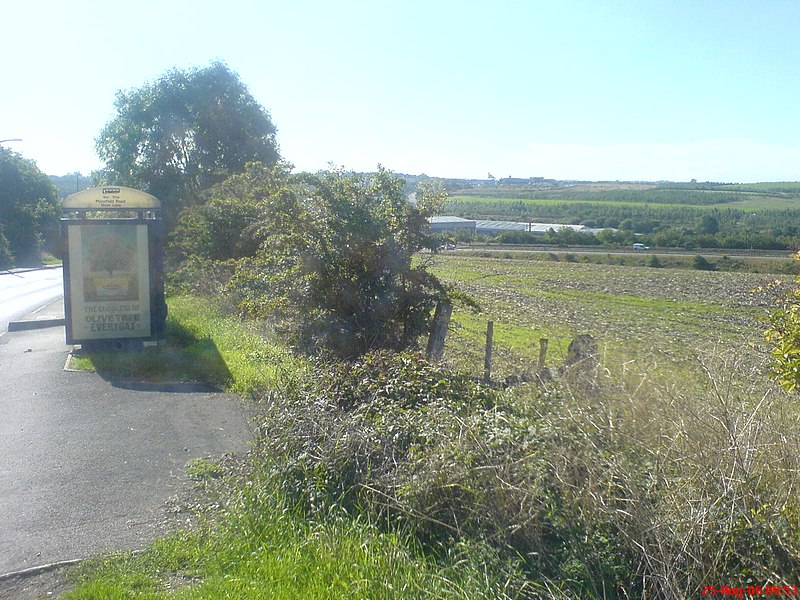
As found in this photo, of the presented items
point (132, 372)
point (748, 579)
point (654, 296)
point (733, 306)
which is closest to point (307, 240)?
point (132, 372)

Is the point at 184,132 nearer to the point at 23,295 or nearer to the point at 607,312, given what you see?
the point at 23,295

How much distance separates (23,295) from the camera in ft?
86.7

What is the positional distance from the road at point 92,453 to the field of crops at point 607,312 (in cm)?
296

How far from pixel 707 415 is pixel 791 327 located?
6.22 feet

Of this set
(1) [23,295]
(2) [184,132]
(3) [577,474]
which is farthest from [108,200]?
(2) [184,132]

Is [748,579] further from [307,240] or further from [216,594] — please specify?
[307,240]

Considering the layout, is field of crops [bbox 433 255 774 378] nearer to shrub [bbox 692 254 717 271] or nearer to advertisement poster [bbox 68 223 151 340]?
shrub [bbox 692 254 717 271]

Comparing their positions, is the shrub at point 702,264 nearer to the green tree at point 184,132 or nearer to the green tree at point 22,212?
the green tree at point 184,132

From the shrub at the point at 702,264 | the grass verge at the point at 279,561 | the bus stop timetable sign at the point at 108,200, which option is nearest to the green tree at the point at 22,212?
the shrub at the point at 702,264

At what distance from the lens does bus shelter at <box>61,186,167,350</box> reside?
38.7 feet

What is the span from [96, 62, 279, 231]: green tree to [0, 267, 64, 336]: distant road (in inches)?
267

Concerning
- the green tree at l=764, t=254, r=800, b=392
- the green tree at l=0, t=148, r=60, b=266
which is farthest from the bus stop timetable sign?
the green tree at l=0, t=148, r=60, b=266

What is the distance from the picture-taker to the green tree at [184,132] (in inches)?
1468

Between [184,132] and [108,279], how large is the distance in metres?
A: 27.9
